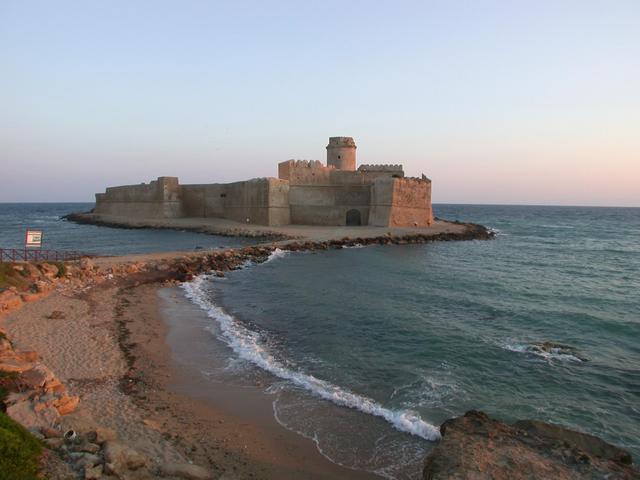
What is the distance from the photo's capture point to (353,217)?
33.3m

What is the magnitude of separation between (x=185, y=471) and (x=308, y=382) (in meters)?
2.89

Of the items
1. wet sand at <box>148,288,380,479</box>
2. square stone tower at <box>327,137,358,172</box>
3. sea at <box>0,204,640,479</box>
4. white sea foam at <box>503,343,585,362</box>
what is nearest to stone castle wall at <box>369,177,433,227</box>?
square stone tower at <box>327,137,358,172</box>

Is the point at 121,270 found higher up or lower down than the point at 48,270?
lower down

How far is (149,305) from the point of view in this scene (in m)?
11.7

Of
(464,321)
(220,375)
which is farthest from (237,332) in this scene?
(464,321)

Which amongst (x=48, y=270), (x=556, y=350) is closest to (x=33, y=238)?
(x=48, y=270)

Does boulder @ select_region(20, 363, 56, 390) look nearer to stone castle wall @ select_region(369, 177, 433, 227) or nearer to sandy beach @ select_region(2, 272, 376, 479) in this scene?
sandy beach @ select_region(2, 272, 376, 479)

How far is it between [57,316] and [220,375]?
4437 millimetres

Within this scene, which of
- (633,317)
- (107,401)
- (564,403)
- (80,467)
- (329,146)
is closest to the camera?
(80,467)

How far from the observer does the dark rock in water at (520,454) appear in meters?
4.11

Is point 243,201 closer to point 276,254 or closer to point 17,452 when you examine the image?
point 276,254

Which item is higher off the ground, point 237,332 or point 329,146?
point 329,146

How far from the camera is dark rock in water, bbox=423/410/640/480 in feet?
13.5

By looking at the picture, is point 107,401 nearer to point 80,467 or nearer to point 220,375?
point 220,375
